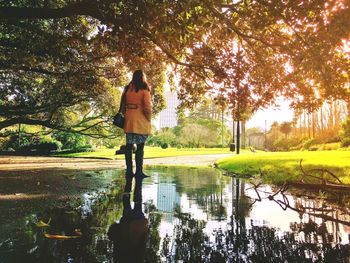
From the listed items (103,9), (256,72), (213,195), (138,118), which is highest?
(103,9)

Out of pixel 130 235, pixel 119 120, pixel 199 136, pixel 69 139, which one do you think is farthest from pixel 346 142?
pixel 199 136

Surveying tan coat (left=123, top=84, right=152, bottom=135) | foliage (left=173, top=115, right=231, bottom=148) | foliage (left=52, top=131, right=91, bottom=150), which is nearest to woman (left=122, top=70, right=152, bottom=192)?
tan coat (left=123, top=84, right=152, bottom=135)

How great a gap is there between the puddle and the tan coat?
263 centimetres

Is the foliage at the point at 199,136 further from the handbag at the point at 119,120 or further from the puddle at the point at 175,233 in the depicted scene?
the puddle at the point at 175,233

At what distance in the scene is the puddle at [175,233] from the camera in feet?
8.29

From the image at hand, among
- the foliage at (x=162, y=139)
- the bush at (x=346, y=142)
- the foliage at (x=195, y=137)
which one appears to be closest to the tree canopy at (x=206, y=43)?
the bush at (x=346, y=142)

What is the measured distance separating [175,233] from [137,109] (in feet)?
15.2

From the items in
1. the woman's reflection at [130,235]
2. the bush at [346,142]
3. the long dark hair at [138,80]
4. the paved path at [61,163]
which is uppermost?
the long dark hair at [138,80]

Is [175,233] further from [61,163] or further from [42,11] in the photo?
[61,163]

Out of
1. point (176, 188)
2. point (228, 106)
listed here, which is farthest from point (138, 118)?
point (228, 106)

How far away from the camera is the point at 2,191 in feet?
19.7

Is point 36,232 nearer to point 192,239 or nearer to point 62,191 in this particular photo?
point 192,239

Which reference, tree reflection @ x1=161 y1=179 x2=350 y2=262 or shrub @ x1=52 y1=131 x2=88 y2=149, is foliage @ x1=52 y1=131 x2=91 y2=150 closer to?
shrub @ x1=52 y1=131 x2=88 y2=149

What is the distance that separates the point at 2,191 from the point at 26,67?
9224 mm
